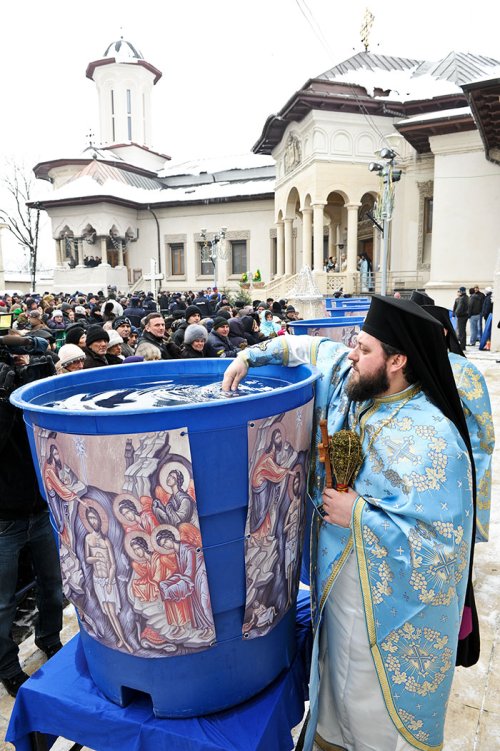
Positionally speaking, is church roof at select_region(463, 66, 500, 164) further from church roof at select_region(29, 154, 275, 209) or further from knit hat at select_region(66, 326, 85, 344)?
church roof at select_region(29, 154, 275, 209)

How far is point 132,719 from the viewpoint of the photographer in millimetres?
1494

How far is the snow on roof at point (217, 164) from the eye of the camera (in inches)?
1484

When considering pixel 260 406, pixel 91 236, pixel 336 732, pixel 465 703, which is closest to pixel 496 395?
pixel 465 703

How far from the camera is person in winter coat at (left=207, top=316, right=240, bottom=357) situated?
636 cm

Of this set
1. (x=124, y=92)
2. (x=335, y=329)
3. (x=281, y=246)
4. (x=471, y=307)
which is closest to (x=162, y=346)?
(x=335, y=329)

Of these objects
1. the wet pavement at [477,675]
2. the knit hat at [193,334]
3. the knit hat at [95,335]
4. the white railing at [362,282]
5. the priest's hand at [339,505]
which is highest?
the white railing at [362,282]

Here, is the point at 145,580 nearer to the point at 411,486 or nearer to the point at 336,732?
the point at 411,486

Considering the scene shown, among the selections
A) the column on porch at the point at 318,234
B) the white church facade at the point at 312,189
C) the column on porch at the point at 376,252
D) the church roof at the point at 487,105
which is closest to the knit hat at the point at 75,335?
the white church facade at the point at 312,189

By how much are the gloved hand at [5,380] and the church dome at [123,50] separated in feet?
150

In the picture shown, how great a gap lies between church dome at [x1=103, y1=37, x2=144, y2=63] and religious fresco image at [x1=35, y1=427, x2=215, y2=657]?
46878 millimetres

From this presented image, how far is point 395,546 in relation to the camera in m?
1.51

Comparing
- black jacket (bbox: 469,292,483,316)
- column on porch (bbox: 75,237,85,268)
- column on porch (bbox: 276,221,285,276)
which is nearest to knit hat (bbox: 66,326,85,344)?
black jacket (bbox: 469,292,483,316)

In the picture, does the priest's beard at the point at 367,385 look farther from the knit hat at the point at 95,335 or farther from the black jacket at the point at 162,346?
the black jacket at the point at 162,346

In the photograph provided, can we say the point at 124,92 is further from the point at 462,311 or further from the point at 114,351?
the point at 114,351
